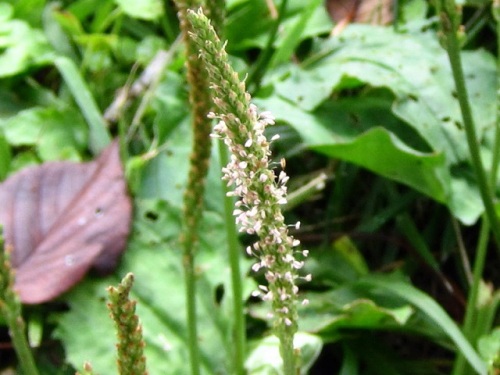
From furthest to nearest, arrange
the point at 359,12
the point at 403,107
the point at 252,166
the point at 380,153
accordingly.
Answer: the point at 359,12 → the point at 403,107 → the point at 380,153 → the point at 252,166

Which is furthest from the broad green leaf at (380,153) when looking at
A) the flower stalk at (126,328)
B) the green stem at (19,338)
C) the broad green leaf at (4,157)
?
the flower stalk at (126,328)

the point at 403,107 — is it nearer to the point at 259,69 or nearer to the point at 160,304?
the point at 259,69

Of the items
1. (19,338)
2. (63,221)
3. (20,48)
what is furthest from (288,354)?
(20,48)

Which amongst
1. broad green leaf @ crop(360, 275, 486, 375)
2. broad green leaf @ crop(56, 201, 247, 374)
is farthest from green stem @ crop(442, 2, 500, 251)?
broad green leaf @ crop(56, 201, 247, 374)

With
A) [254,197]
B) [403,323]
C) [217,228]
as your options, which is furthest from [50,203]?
[254,197]

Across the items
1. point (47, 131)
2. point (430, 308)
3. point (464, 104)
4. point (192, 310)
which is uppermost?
point (464, 104)

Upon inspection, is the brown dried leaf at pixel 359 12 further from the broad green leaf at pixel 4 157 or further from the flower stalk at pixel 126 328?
the flower stalk at pixel 126 328
